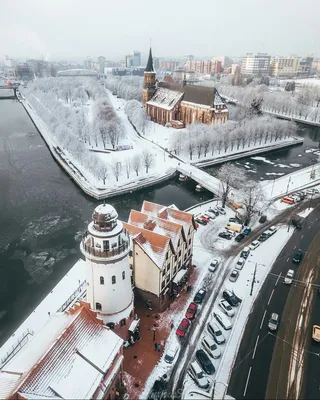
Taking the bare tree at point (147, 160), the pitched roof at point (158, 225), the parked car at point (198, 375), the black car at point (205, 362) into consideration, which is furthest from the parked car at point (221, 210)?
the parked car at point (198, 375)

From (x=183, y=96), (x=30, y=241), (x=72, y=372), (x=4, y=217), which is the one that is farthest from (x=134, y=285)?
(x=183, y=96)

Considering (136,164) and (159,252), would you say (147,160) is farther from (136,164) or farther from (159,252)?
(159,252)

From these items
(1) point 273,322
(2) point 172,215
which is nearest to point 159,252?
(2) point 172,215

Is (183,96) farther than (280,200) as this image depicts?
→ Yes

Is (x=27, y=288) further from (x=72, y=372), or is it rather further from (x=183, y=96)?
(x=183, y=96)

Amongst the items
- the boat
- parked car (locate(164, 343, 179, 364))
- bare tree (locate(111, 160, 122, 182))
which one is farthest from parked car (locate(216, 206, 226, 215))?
parked car (locate(164, 343, 179, 364))

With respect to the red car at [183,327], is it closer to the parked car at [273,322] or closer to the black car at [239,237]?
the parked car at [273,322]
